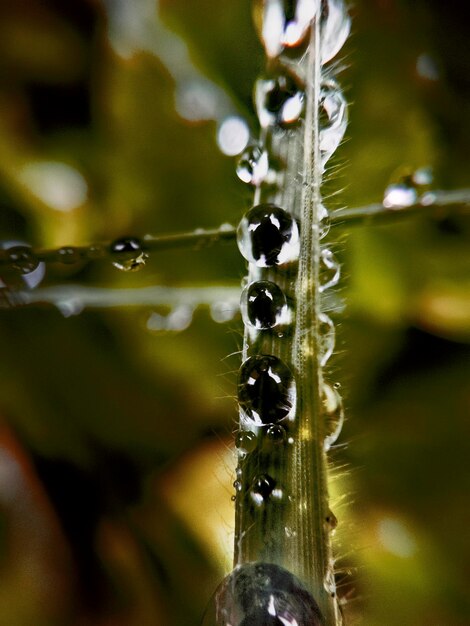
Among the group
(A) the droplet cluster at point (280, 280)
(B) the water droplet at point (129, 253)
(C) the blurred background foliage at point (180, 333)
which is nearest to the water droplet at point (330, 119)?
(A) the droplet cluster at point (280, 280)

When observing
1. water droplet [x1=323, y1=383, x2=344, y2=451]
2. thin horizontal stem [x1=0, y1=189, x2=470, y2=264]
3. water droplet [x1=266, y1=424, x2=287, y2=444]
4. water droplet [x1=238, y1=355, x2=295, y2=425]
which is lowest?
water droplet [x1=323, y1=383, x2=344, y2=451]

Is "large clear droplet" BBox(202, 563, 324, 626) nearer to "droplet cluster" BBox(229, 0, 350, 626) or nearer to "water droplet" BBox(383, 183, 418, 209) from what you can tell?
"droplet cluster" BBox(229, 0, 350, 626)

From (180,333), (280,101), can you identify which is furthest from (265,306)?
(180,333)

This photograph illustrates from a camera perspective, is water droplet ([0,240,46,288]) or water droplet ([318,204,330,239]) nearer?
water droplet ([318,204,330,239])

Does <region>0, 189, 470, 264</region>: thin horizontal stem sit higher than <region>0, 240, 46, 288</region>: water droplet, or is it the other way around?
<region>0, 189, 470, 264</region>: thin horizontal stem

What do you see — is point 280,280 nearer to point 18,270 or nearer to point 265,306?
point 265,306

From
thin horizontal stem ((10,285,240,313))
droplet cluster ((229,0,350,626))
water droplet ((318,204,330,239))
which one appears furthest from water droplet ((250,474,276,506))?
thin horizontal stem ((10,285,240,313))
